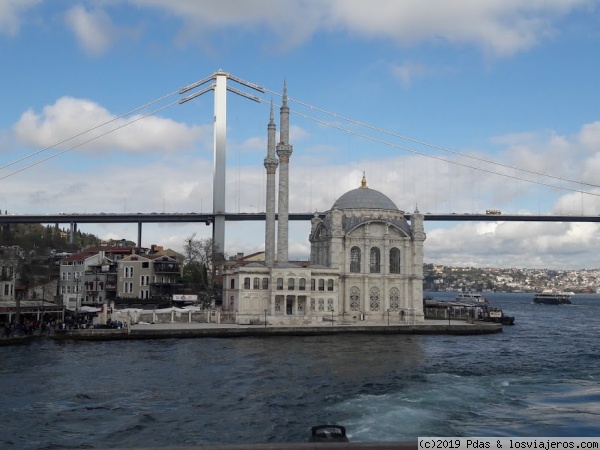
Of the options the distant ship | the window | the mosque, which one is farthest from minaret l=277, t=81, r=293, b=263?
the distant ship

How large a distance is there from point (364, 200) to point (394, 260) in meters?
6.17

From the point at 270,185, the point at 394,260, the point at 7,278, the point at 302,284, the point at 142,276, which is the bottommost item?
the point at 302,284

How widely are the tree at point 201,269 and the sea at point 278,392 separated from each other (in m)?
29.5

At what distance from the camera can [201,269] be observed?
3068 inches

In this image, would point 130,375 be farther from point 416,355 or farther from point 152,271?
point 152,271

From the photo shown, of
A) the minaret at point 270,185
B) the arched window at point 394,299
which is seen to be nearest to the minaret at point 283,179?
the minaret at point 270,185

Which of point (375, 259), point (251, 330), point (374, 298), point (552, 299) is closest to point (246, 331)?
point (251, 330)

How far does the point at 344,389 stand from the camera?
26750 mm

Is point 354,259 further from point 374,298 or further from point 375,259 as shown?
point 374,298

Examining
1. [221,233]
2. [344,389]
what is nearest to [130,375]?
[344,389]

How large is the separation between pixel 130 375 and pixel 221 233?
64.2m

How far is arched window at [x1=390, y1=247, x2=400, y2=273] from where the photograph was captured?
58.9 metres

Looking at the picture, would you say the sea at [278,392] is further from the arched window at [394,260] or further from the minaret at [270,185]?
the minaret at [270,185]

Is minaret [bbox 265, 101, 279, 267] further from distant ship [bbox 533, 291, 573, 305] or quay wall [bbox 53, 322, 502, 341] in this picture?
distant ship [bbox 533, 291, 573, 305]
